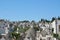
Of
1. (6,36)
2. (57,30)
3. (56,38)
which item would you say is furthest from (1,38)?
(56,38)

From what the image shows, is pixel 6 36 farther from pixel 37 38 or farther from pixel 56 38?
pixel 56 38

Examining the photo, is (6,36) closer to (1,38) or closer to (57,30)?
(1,38)

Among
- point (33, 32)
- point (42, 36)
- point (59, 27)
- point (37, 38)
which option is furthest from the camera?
point (33, 32)

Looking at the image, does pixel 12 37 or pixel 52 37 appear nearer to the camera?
pixel 52 37

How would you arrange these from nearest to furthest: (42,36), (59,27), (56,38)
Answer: (56,38), (59,27), (42,36)

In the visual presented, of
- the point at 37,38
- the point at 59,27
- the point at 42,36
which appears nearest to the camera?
the point at 59,27

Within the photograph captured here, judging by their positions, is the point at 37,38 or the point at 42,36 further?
the point at 37,38

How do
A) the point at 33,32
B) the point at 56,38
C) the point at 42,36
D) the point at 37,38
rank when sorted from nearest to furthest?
the point at 56,38
the point at 42,36
the point at 37,38
the point at 33,32

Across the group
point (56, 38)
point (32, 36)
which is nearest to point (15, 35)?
point (32, 36)
